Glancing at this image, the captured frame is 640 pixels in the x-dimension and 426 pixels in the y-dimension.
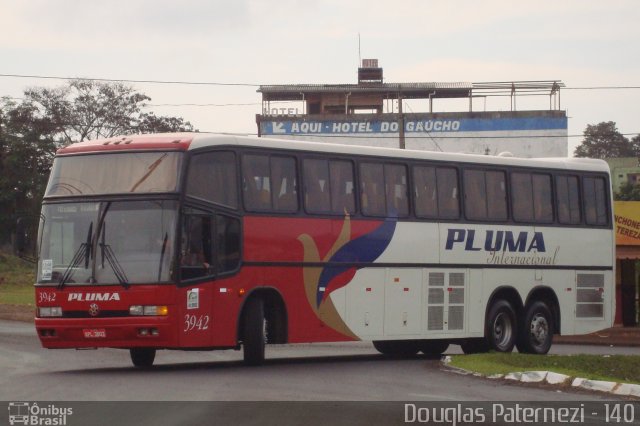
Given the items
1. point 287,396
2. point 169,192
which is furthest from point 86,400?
point 169,192

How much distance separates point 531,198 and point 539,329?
2.61 m

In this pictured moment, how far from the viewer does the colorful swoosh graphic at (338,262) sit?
72.5ft

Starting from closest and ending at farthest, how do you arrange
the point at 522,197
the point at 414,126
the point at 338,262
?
the point at 338,262 < the point at 522,197 < the point at 414,126

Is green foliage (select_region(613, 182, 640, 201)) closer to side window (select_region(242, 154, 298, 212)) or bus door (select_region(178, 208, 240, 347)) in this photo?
side window (select_region(242, 154, 298, 212))

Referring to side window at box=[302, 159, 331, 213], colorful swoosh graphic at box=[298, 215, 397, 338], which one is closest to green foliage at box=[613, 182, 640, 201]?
colorful swoosh graphic at box=[298, 215, 397, 338]

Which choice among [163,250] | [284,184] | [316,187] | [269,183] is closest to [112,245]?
[163,250]

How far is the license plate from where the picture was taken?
19438 mm

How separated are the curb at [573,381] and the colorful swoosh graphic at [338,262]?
351cm

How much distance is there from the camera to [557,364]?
70.6ft

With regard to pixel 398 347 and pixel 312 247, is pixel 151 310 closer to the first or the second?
pixel 312 247

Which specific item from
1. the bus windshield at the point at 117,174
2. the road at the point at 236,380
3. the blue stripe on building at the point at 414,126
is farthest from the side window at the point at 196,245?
the blue stripe on building at the point at 414,126

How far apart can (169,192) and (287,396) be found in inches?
205

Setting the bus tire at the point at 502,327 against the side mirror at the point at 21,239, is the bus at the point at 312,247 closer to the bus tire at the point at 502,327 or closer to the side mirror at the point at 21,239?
the bus tire at the point at 502,327

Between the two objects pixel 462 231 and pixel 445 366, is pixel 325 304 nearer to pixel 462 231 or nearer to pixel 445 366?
pixel 445 366
